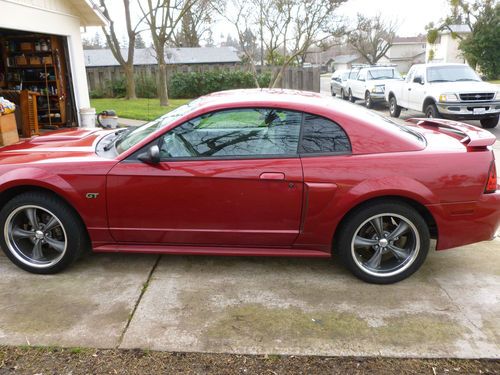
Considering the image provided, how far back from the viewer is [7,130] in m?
8.43

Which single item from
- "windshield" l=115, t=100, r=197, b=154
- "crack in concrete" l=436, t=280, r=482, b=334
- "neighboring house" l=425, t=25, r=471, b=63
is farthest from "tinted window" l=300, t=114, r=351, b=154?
"neighboring house" l=425, t=25, r=471, b=63

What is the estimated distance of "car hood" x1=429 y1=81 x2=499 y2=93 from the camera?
465 inches

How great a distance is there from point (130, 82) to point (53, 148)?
1751 cm

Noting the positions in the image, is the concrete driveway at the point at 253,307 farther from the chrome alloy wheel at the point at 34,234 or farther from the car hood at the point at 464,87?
the car hood at the point at 464,87

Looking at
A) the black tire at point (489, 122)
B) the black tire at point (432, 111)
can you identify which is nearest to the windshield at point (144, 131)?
the black tire at point (432, 111)

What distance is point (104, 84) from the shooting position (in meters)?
22.6

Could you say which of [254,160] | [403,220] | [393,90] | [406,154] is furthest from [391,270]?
[393,90]

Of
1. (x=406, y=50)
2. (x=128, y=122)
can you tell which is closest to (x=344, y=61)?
(x=406, y=50)

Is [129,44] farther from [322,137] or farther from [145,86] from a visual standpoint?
[322,137]

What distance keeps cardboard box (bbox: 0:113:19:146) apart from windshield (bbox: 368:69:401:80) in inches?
565

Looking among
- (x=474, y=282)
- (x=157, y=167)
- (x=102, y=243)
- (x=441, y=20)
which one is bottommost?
(x=474, y=282)

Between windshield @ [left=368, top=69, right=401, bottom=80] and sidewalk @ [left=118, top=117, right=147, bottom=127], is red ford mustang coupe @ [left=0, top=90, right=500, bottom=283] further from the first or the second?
windshield @ [left=368, top=69, right=401, bottom=80]

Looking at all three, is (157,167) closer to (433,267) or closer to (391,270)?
(391,270)

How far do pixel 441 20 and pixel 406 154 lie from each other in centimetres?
Answer: 4116
